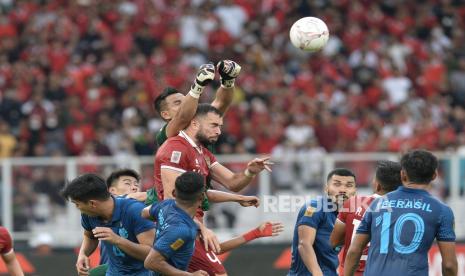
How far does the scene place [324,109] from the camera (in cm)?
2023

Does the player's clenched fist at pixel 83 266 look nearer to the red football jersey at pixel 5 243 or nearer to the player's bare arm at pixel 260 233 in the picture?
the red football jersey at pixel 5 243

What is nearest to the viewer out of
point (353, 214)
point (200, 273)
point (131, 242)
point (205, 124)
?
point (200, 273)

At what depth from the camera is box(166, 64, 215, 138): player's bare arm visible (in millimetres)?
9648

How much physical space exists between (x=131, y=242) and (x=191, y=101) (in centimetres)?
144

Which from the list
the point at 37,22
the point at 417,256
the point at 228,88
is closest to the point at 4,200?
the point at 37,22

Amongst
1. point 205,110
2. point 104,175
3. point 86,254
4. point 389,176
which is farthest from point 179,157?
point 104,175

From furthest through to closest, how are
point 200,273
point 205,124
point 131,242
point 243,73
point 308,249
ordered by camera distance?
1. point 243,73
2. point 205,124
3. point 308,249
4. point 131,242
5. point 200,273

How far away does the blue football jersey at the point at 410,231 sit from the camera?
832cm

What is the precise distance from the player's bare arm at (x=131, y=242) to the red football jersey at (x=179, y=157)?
724mm

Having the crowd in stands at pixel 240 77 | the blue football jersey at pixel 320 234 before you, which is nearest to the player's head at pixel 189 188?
the blue football jersey at pixel 320 234

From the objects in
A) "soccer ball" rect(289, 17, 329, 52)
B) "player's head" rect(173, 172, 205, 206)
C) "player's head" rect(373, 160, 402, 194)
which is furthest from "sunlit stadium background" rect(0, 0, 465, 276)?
"player's head" rect(173, 172, 205, 206)

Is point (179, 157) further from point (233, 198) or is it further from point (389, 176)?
point (389, 176)

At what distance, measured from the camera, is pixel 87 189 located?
9.02 meters

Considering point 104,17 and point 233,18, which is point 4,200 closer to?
point 104,17
